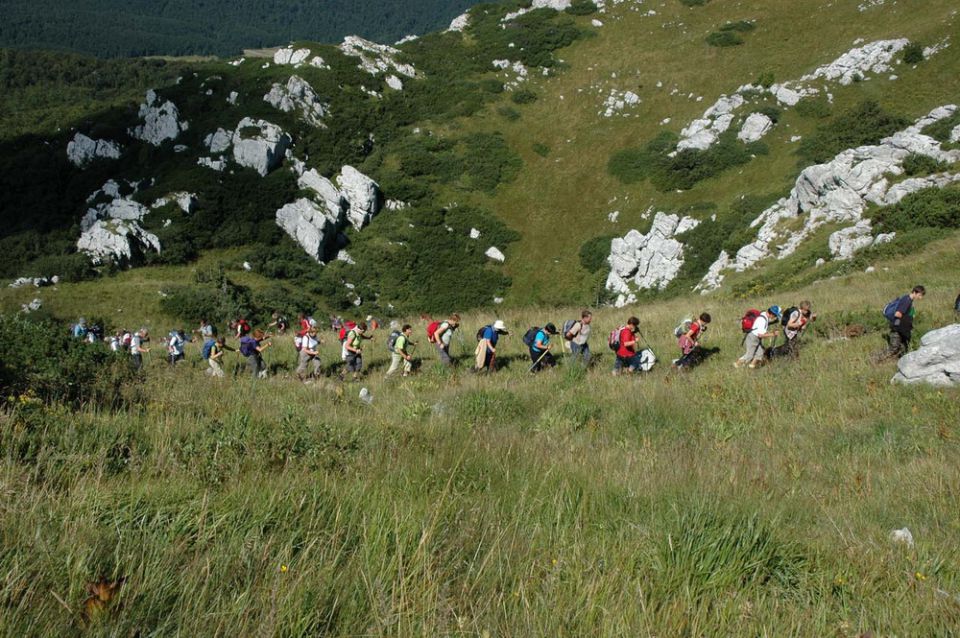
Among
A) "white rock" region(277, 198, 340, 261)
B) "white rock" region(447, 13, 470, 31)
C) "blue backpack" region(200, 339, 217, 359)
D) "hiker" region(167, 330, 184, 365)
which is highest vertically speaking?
"white rock" region(447, 13, 470, 31)

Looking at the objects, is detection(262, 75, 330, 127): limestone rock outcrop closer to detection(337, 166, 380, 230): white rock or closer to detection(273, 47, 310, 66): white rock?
detection(273, 47, 310, 66): white rock

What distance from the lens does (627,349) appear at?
12.7 m

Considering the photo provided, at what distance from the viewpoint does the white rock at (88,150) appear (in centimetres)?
5359

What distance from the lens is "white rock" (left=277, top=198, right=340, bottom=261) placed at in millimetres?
46125

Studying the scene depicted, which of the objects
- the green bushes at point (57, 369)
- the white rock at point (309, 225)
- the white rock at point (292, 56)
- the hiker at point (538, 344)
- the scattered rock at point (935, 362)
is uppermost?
the white rock at point (292, 56)

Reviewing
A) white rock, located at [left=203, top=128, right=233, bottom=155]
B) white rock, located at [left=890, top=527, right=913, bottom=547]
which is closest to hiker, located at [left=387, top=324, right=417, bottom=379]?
white rock, located at [left=890, top=527, right=913, bottom=547]

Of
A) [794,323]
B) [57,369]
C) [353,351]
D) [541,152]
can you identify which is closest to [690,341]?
[794,323]

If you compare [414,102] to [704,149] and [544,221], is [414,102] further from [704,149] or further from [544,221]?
[704,149]

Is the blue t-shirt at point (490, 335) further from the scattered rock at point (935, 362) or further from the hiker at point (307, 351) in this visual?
the scattered rock at point (935, 362)

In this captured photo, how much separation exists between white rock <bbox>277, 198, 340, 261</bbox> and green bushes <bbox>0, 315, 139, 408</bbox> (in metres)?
38.1

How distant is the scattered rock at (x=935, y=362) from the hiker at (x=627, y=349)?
4725 millimetres

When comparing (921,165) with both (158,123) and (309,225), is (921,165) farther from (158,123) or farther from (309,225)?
(158,123)

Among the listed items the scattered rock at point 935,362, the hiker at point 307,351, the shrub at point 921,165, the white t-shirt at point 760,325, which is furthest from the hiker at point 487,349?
the shrub at point 921,165

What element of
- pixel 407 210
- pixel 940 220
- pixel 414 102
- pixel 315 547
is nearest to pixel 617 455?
pixel 315 547
